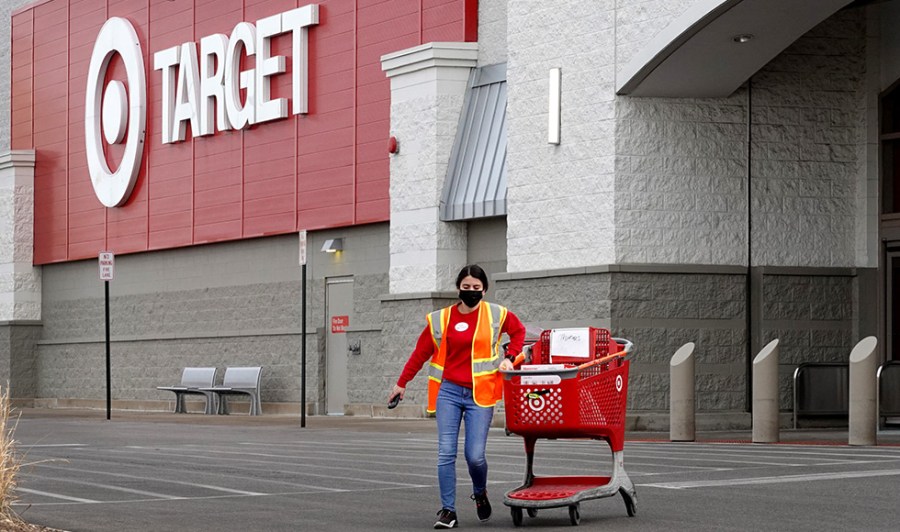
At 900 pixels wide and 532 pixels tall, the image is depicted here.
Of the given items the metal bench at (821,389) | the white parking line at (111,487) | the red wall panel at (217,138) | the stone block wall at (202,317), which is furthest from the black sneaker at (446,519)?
the stone block wall at (202,317)

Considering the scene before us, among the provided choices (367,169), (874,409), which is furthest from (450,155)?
(874,409)

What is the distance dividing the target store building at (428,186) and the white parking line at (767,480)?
26.6ft

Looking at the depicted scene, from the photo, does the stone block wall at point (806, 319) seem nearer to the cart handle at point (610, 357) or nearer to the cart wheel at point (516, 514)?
the cart handle at point (610, 357)

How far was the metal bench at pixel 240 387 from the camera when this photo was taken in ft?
109

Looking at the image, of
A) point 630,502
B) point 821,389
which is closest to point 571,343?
point 630,502

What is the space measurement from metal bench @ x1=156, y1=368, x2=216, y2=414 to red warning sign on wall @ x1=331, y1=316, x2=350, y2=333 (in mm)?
3658

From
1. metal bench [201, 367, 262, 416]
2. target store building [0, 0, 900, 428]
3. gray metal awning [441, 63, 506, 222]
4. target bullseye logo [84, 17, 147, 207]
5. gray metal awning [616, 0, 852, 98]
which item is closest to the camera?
gray metal awning [616, 0, 852, 98]

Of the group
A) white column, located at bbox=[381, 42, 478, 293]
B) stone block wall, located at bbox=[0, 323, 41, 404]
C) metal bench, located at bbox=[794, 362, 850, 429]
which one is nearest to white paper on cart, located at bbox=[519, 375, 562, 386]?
metal bench, located at bbox=[794, 362, 850, 429]

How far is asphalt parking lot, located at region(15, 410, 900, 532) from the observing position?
1159 centimetres

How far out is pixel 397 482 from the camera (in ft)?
48.7

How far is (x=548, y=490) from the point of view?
1155 cm

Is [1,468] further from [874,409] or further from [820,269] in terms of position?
[820,269]

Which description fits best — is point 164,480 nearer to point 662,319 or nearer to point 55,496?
point 55,496

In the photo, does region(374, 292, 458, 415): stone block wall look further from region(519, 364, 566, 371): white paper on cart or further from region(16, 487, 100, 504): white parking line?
region(519, 364, 566, 371): white paper on cart
